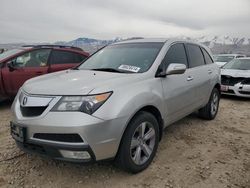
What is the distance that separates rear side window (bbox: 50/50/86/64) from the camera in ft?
23.5

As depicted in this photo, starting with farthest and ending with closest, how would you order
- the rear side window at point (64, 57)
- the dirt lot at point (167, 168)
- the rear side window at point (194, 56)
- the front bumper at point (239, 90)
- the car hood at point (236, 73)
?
the car hood at point (236, 73), the front bumper at point (239, 90), the rear side window at point (64, 57), the rear side window at point (194, 56), the dirt lot at point (167, 168)

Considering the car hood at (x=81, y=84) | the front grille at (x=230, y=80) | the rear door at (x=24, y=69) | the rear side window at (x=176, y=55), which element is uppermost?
the rear side window at (x=176, y=55)

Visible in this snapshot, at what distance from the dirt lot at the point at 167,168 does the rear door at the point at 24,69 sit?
5.80ft

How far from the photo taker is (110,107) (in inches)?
110

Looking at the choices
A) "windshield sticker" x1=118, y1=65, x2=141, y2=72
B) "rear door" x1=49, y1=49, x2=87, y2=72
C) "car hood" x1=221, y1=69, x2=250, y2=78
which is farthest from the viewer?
"car hood" x1=221, y1=69, x2=250, y2=78

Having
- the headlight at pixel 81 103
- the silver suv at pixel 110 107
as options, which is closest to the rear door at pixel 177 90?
the silver suv at pixel 110 107

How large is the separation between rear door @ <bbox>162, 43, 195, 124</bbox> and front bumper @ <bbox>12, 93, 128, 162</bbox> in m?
1.08

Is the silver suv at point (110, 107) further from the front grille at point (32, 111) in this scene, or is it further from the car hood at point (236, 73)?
the car hood at point (236, 73)

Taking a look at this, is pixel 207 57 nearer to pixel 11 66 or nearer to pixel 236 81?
pixel 236 81

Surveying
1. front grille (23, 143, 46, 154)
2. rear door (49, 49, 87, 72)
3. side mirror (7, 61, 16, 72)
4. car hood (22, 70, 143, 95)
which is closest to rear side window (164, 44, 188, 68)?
car hood (22, 70, 143, 95)

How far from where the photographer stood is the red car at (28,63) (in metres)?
6.18

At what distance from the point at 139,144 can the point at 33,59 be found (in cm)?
450

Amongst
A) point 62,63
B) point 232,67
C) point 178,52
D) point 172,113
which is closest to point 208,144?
point 172,113

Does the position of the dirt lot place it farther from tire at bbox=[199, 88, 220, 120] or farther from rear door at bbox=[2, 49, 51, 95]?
rear door at bbox=[2, 49, 51, 95]
